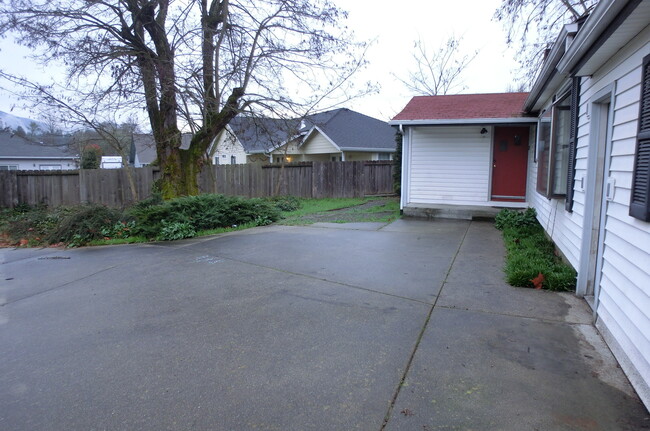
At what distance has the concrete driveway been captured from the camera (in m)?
2.39

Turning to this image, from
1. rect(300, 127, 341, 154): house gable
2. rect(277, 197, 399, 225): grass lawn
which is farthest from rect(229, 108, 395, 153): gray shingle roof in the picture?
rect(277, 197, 399, 225): grass lawn

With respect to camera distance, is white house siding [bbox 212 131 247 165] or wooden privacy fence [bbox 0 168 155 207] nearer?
wooden privacy fence [bbox 0 168 155 207]

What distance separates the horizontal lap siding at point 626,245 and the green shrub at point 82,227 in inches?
367

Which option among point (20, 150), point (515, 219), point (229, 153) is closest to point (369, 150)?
point (229, 153)

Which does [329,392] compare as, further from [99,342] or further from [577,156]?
[577,156]

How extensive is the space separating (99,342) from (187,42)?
351 inches

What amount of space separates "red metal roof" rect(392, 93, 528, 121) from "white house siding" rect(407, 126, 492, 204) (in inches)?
18.2

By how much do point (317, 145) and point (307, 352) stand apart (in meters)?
21.1

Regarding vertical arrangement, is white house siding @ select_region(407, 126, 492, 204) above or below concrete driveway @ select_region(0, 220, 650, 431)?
above

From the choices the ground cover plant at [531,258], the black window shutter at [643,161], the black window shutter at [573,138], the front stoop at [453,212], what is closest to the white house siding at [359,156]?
the front stoop at [453,212]

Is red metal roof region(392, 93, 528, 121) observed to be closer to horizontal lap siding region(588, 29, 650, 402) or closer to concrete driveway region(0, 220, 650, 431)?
concrete driveway region(0, 220, 650, 431)

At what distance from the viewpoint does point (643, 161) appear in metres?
2.70

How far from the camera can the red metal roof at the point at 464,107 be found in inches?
379

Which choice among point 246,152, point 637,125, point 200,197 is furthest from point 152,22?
point 246,152
